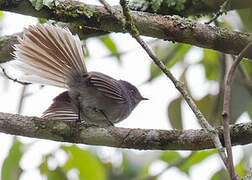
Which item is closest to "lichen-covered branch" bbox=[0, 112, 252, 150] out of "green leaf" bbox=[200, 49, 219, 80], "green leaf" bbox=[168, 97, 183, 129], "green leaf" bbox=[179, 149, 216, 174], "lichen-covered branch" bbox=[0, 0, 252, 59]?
"lichen-covered branch" bbox=[0, 0, 252, 59]

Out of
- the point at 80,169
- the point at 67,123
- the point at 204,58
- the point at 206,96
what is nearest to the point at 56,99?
the point at 80,169

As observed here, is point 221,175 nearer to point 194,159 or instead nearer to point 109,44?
point 194,159

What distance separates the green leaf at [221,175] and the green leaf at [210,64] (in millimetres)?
1137

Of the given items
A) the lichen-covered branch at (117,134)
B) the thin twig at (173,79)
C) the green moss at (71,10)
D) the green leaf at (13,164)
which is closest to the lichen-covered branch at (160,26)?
the green moss at (71,10)

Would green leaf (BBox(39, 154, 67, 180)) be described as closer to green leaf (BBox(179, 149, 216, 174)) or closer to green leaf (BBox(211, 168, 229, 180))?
green leaf (BBox(179, 149, 216, 174))

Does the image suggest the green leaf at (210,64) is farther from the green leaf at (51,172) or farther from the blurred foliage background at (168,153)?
the green leaf at (51,172)

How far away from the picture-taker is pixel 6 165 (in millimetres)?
4062

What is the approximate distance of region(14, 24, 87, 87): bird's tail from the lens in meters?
3.46

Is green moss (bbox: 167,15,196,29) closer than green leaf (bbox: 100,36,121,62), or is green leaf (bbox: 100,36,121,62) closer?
green moss (bbox: 167,15,196,29)

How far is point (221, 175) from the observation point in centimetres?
423

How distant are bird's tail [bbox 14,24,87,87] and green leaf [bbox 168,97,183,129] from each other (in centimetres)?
100

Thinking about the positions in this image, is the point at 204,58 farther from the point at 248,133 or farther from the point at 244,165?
the point at 248,133

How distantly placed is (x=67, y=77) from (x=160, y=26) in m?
1.14

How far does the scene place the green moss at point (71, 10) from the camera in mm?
3059
